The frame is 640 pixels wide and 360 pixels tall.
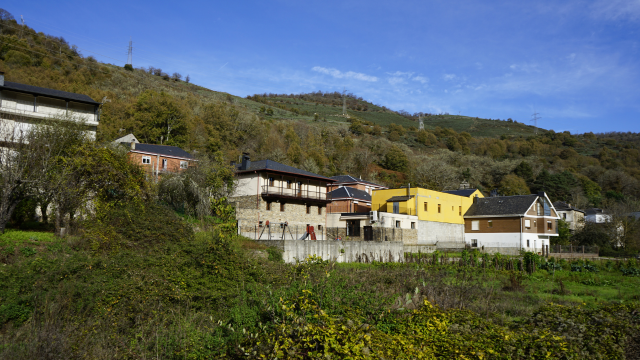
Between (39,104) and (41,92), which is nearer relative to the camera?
(41,92)

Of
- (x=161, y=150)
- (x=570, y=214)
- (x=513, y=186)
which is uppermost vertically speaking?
(x=161, y=150)

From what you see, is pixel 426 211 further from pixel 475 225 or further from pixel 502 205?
pixel 502 205

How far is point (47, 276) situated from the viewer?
11250 mm

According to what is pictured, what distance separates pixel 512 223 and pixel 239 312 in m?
41.8

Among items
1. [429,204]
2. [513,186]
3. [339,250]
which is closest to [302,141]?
[429,204]

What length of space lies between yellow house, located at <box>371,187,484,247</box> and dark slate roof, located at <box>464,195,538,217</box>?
3.58 ft

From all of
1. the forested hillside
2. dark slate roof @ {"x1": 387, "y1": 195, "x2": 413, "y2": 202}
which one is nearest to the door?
dark slate roof @ {"x1": 387, "y1": 195, "x2": 413, "y2": 202}

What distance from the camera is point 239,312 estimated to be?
850cm

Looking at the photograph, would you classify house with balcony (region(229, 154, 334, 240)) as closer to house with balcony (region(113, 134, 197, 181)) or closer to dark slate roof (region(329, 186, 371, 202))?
dark slate roof (region(329, 186, 371, 202))

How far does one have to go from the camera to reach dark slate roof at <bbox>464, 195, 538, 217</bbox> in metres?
44.2

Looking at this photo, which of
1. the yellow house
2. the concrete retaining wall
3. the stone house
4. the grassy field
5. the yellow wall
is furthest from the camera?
the stone house

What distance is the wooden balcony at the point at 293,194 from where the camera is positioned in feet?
115

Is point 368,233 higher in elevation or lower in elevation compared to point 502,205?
lower

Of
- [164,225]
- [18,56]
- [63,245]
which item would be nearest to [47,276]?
[63,245]
